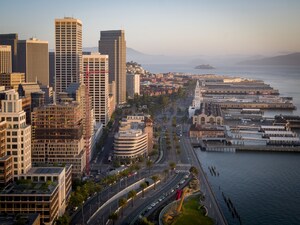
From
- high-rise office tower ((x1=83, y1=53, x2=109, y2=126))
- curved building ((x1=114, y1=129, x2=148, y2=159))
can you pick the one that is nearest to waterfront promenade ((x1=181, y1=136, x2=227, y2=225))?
curved building ((x1=114, y1=129, x2=148, y2=159))

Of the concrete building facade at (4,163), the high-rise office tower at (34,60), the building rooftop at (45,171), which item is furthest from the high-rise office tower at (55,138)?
the high-rise office tower at (34,60)

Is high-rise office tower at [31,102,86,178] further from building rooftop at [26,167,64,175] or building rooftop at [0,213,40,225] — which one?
building rooftop at [0,213,40,225]

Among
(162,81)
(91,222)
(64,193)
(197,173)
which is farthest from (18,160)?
(162,81)

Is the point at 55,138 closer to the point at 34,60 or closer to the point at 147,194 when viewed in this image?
the point at 147,194

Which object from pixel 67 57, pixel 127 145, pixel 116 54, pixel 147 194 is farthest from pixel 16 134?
pixel 116 54

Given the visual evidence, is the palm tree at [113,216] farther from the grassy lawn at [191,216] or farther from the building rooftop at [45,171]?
the building rooftop at [45,171]

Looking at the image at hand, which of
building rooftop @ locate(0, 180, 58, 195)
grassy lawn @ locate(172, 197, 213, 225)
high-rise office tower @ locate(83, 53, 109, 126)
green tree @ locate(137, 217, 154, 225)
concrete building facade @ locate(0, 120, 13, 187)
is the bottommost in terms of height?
grassy lawn @ locate(172, 197, 213, 225)
